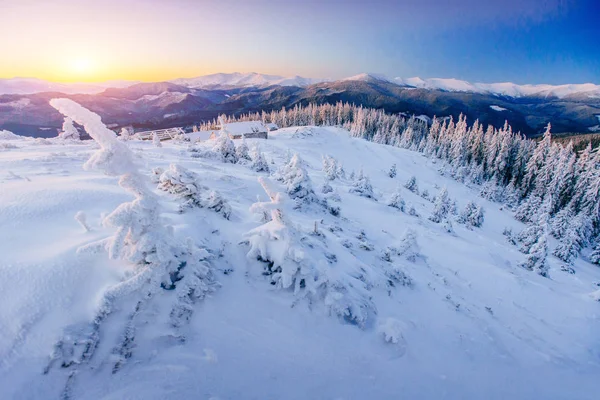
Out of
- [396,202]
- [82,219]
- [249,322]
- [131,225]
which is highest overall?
[131,225]

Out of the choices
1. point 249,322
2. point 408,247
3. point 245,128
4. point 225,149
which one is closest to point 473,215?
point 408,247

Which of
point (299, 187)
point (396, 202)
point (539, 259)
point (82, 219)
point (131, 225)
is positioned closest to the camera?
point (131, 225)

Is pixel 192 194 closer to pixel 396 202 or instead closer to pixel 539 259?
pixel 396 202

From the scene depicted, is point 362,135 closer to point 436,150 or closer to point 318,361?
point 436,150

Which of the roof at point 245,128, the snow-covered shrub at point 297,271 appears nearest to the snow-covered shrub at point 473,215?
the snow-covered shrub at point 297,271

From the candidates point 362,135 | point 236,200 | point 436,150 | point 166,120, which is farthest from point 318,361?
point 166,120

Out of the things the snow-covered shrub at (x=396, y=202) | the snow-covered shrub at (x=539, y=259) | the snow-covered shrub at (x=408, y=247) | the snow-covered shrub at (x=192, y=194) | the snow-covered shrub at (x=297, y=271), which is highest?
the snow-covered shrub at (x=192, y=194)

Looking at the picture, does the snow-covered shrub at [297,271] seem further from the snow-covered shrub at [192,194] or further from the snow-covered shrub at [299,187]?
the snow-covered shrub at [299,187]
